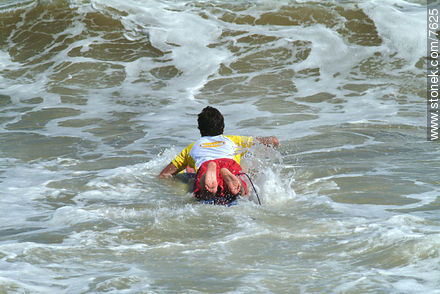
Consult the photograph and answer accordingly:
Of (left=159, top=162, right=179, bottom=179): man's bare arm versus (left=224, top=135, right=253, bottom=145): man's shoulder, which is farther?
(left=159, top=162, right=179, bottom=179): man's bare arm

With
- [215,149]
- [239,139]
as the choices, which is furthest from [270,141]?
[215,149]

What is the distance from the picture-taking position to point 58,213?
4746 mm

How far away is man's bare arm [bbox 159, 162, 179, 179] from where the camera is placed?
560 centimetres

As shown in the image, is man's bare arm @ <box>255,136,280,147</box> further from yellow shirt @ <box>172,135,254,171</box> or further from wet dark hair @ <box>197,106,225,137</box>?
wet dark hair @ <box>197,106,225,137</box>

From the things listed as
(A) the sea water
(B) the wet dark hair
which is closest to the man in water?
(B) the wet dark hair

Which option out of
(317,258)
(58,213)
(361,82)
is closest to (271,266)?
(317,258)

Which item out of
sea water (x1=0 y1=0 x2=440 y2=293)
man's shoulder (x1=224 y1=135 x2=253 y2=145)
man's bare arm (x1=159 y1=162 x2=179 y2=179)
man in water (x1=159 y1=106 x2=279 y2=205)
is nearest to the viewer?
sea water (x1=0 y1=0 x2=440 y2=293)

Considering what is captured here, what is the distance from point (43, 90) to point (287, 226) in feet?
27.4

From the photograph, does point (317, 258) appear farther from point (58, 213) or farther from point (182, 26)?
point (182, 26)

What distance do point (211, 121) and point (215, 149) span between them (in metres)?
0.27

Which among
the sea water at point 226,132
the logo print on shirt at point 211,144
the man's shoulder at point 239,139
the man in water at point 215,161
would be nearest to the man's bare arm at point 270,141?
the man in water at point 215,161

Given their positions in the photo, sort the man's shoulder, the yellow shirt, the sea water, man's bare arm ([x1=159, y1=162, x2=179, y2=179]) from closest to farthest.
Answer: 1. the sea water
2. the yellow shirt
3. the man's shoulder
4. man's bare arm ([x1=159, y1=162, x2=179, y2=179])

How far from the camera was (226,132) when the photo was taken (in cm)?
795

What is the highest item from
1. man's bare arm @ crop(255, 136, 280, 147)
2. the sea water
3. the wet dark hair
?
the wet dark hair
